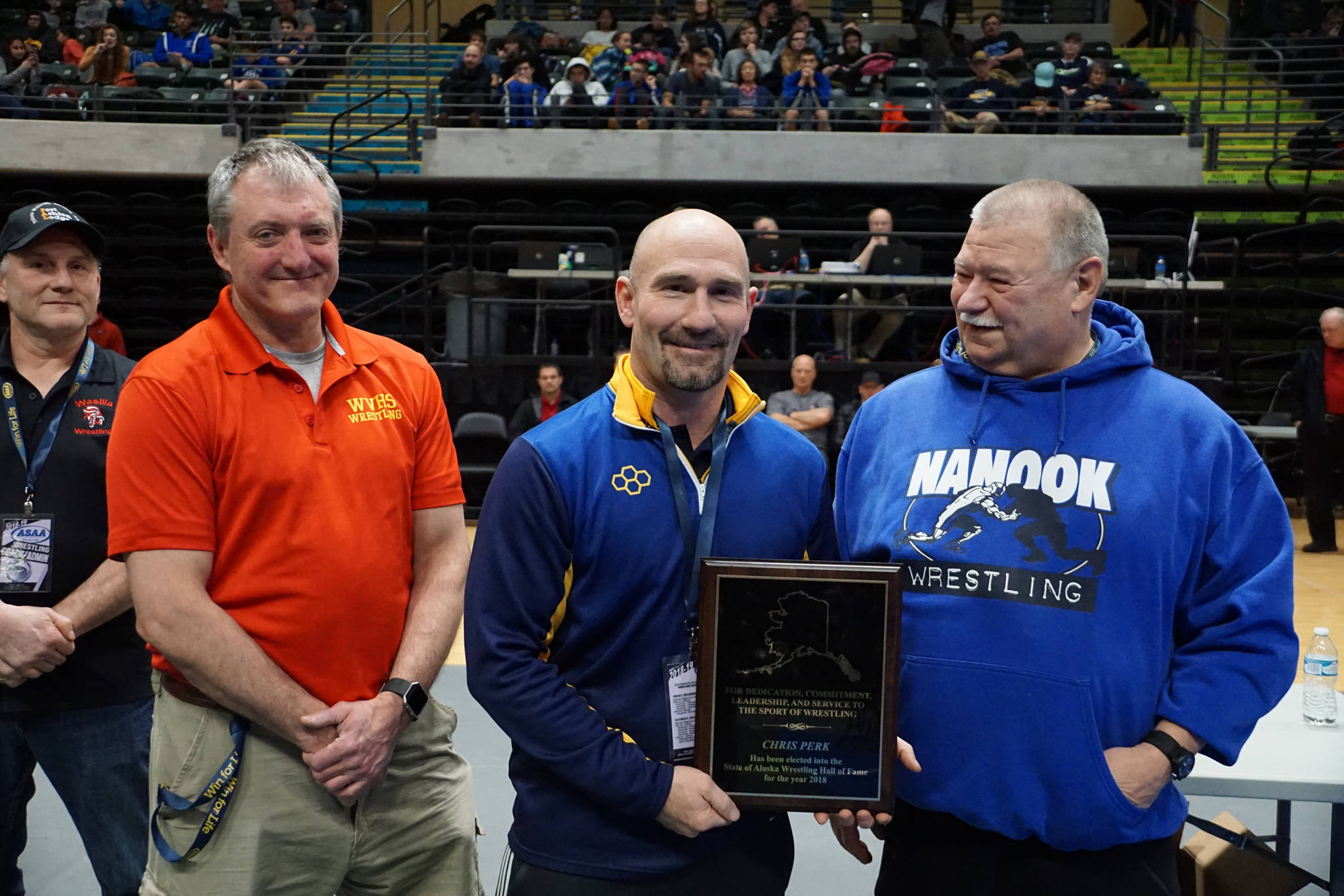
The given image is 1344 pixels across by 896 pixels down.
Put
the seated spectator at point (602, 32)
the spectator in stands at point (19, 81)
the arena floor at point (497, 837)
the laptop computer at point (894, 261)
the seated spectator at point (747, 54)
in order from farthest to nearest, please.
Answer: the seated spectator at point (602, 32) → the seated spectator at point (747, 54) → the spectator in stands at point (19, 81) → the laptop computer at point (894, 261) → the arena floor at point (497, 837)

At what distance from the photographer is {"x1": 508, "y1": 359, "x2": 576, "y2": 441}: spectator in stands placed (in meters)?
9.35

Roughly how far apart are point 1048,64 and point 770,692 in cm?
1342

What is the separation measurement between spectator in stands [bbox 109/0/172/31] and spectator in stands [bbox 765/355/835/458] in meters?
11.7

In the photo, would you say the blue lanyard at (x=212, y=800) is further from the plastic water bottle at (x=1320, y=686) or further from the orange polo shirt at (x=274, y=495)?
the plastic water bottle at (x=1320, y=686)

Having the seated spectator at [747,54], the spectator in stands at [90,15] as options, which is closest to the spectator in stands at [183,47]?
the spectator in stands at [90,15]

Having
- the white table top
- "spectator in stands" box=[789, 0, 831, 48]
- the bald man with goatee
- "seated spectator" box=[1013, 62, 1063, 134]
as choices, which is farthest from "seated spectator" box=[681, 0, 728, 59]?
the bald man with goatee

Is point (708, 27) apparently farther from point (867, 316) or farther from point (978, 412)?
point (978, 412)

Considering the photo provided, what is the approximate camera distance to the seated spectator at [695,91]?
12.8 meters

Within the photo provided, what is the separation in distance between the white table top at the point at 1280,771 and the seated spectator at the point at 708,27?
42.3 feet

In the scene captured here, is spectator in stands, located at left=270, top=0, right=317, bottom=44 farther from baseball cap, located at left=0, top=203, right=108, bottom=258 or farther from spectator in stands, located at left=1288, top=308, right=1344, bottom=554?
baseball cap, located at left=0, top=203, right=108, bottom=258

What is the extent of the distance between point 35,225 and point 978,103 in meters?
12.0

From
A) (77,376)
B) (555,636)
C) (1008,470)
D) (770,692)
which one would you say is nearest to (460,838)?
(555,636)

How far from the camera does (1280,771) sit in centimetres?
252

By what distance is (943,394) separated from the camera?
6.74 feet
